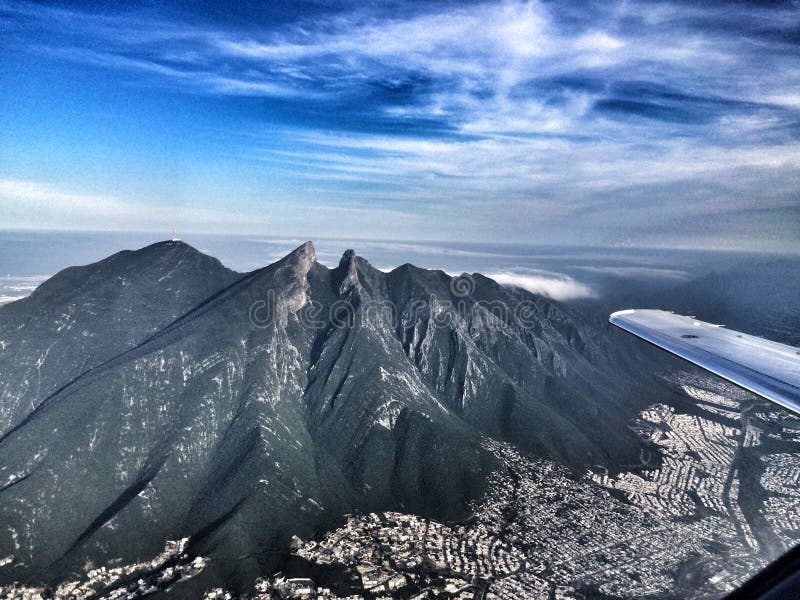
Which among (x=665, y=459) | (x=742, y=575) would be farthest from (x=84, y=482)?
(x=665, y=459)

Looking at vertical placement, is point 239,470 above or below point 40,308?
below

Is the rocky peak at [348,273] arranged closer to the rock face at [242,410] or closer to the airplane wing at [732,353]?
the rock face at [242,410]

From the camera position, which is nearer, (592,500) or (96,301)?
(592,500)

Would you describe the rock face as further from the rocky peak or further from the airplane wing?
the airplane wing

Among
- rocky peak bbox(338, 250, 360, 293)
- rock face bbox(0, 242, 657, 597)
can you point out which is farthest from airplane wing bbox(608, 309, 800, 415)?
rocky peak bbox(338, 250, 360, 293)

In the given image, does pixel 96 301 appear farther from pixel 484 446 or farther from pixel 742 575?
pixel 742 575

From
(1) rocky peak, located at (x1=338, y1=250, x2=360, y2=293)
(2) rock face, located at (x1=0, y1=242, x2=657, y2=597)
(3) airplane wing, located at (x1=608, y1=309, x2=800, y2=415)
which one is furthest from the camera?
(1) rocky peak, located at (x1=338, y1=250, x2=360, y2=293)

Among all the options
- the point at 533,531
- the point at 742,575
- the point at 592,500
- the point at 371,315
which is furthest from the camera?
the point at 371,315
